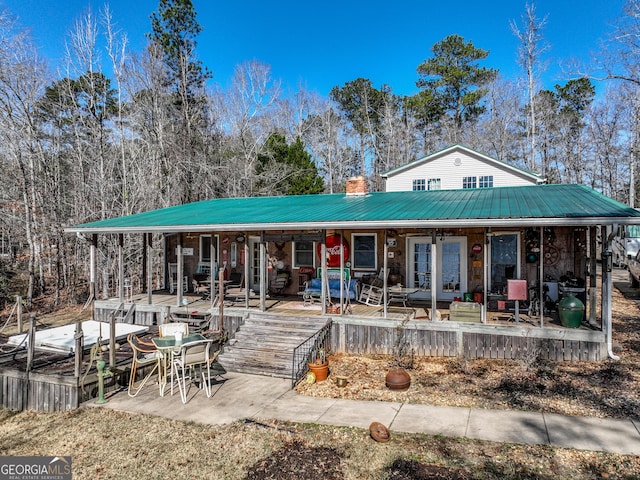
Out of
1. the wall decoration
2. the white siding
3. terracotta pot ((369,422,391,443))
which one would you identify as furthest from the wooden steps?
the white siding

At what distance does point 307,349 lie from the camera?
10102mm

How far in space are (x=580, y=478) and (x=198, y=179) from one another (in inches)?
944

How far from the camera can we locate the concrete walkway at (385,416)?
602 cm

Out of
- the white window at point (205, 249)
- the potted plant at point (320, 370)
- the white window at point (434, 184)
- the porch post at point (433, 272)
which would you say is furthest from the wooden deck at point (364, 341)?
the white window at point (434, 184)

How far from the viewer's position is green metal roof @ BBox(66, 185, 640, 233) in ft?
30.6

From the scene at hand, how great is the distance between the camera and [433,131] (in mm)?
34719

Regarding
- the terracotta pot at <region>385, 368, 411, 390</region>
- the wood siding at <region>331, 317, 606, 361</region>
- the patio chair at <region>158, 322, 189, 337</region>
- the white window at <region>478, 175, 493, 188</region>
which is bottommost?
the terracotta pot at <region>385, 368, 411, 390</region>

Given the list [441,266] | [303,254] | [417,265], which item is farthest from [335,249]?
[441,266]

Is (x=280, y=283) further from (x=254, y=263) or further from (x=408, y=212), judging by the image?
(x=408, y=212)

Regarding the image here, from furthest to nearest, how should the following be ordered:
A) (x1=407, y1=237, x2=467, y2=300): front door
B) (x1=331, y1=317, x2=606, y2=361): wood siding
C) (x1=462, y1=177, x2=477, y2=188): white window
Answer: (x1=462, y1=177, x2=477, y2=188): white window, (x1=407, y1=237, x2=467, y2=300): front door, (x1=331, y1=317, x2=606, y2=361): wood siding

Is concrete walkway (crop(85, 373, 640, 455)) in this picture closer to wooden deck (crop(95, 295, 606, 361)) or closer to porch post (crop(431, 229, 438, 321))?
wooden deck (crop(95, 295, 606, 361))

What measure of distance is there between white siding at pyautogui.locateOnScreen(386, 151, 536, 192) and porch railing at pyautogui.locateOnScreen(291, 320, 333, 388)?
984cm

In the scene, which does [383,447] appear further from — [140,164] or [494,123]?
[494,123]

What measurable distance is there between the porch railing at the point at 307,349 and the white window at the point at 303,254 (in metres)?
4.35
